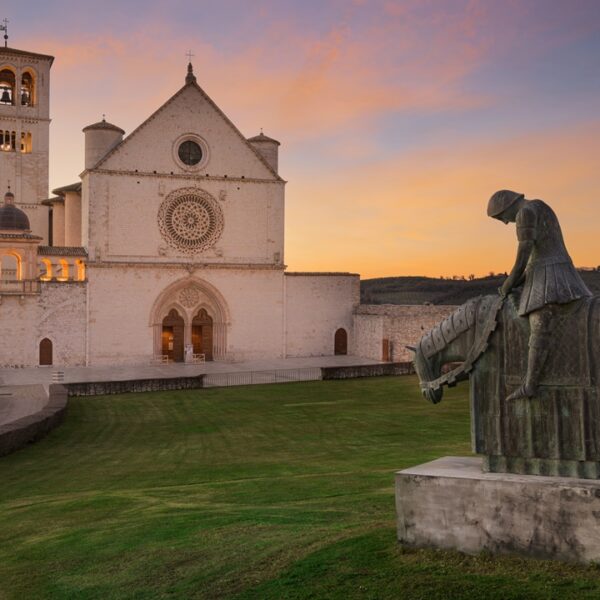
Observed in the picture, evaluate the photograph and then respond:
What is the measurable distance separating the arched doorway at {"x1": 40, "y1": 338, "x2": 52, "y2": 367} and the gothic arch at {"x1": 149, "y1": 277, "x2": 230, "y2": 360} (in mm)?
7002

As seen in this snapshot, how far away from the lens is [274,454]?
17.3 metres

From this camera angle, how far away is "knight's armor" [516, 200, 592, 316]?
6672 mm

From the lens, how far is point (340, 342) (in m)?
51.7

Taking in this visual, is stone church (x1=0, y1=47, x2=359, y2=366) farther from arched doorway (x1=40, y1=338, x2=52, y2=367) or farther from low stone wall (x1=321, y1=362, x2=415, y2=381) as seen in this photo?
low stone wall (x1=321, y1=362, x2=415, y2=381)

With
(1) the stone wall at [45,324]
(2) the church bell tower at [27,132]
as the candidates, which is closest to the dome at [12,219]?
(1) the stone wall at [45,324]

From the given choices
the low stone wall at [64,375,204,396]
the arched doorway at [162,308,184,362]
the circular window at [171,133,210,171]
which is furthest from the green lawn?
the circular window at [171,133,210,171]

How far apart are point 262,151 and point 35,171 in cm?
2201

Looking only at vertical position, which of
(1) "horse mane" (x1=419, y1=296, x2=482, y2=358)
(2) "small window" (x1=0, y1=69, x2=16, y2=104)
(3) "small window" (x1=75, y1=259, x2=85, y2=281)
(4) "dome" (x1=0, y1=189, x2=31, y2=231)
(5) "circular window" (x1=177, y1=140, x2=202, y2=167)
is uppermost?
(2) "small window" (x1=0, y1=69, x2=16, y2=104)

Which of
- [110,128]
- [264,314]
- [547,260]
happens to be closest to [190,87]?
[110,128]

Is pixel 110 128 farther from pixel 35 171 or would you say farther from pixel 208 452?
pixel 208 452

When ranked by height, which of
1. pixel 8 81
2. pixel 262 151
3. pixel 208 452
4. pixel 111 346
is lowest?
pixel 208 452

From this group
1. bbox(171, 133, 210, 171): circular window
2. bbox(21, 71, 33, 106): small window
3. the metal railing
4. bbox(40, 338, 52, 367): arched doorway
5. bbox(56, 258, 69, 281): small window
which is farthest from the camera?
bbox(21, 71, 33, 106): small window

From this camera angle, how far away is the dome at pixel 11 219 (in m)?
44.6

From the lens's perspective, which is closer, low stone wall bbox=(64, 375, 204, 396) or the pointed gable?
low stone wall bbox=(64, 375, 204, 396)
